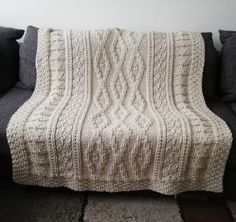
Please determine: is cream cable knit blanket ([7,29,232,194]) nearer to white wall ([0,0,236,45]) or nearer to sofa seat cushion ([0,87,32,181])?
sofa seat cushion ([0,87,32,181])

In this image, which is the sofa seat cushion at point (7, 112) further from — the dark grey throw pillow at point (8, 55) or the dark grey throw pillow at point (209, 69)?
the dark grey throw pillow at point (209, 69)

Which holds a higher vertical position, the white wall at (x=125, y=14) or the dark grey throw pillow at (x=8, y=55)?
the white wall at (x=125, y=14)

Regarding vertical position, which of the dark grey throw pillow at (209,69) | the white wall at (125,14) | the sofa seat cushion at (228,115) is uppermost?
the white wall at (125,14)

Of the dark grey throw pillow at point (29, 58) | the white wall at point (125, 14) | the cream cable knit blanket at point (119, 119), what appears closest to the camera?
the cream cable knit blanket at point (119, 119)

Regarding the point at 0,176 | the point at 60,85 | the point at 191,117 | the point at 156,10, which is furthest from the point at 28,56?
the point at 191,117

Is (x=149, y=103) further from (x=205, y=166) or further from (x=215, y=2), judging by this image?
(x=215, y=2)

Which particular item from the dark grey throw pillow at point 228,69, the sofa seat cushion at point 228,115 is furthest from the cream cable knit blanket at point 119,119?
the dark grey throw pillow at point 228,69

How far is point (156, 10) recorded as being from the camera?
2.00m

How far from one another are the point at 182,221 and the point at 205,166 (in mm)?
294

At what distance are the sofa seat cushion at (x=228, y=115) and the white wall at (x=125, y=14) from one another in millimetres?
521

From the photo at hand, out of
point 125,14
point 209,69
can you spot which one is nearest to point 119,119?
point 209,69

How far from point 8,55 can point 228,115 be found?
1.32m

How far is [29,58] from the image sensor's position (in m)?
1.85

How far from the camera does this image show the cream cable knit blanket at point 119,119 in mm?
1459
